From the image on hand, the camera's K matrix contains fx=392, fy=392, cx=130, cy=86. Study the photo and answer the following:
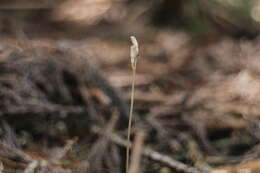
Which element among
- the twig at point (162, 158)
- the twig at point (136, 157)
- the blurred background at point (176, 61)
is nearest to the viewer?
the twig at point (136, 157)

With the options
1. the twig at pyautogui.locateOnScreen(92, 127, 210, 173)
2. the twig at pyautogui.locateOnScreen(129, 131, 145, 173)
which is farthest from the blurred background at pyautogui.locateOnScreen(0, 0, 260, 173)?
the twig at pyautogui.locateOnScreen(129, 131, 145, 173)

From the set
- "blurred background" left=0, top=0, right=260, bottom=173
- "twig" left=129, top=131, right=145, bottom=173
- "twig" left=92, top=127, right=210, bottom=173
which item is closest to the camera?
"twig" left=129, top=131, right=145, bottom=173

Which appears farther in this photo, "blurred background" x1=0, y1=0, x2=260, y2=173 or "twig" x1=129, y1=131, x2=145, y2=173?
"blurred background" x1=0, y1=0, x2=260, y2=173

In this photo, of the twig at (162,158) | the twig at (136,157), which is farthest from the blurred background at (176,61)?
the twig at (136,157)

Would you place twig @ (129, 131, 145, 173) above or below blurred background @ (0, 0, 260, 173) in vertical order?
below

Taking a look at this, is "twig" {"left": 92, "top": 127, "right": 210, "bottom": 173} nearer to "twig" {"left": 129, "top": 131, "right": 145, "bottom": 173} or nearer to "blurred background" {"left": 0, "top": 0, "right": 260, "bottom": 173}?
"blurred background" {"left": 0, "top": 0, "right": 260, "bottom": 173}

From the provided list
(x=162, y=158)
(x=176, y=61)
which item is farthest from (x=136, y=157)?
(x=176, y=61)

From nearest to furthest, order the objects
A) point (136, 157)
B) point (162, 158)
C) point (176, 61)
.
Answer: point (136, 157) → point (162, 158) → point (176, 61)

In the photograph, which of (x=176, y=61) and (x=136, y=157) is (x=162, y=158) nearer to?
(x=136, y=157)

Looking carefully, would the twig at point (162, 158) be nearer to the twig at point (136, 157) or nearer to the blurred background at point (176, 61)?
the blurred background at point (176, 61)
